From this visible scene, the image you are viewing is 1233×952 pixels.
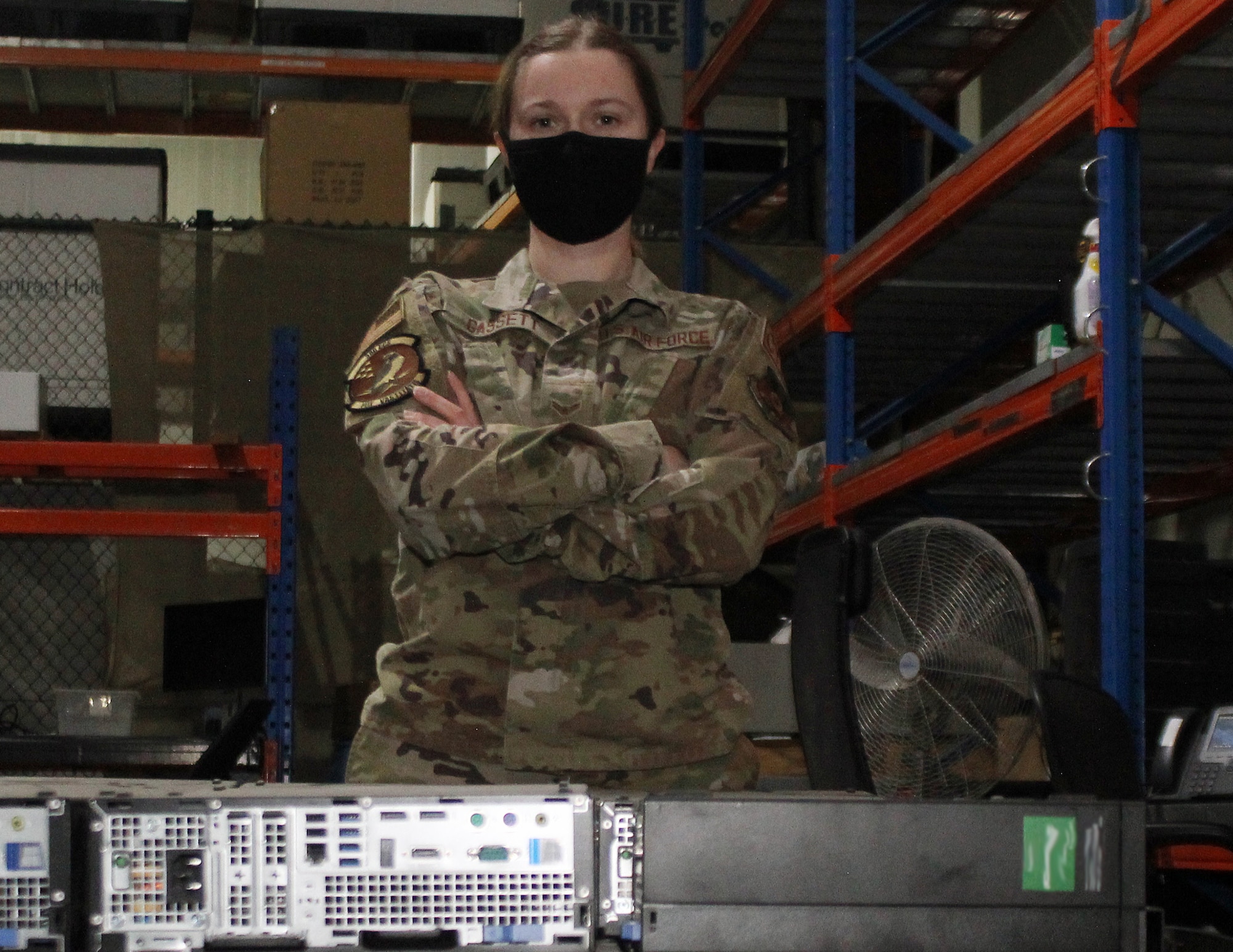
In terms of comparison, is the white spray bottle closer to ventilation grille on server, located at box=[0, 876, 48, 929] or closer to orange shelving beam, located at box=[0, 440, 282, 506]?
orange shelving beam, located at box=[0, 440, 282, 506]

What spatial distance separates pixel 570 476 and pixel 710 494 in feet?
0.58

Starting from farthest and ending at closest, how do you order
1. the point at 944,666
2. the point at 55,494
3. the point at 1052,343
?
the point at 55,494 → the point at 1052,343 → the point at 944,666

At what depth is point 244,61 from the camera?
6.80 meters

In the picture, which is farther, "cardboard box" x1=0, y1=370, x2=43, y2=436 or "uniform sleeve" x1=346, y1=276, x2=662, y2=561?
"cardboard box" x1=0, y1=370, x2=43, y2=436

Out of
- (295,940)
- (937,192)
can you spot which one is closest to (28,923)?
(295,940)

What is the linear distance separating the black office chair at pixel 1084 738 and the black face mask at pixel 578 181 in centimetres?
97

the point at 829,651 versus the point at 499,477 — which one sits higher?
the point at 499,477

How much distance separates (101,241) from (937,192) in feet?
11.2

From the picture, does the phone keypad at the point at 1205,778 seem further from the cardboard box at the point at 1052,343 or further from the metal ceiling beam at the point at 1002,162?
the metal ceiling beam at the point at 1002,162

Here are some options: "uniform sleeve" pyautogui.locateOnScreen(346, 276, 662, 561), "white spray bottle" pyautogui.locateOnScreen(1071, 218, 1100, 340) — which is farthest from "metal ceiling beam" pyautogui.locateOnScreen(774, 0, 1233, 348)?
"uniform sleeve" pyautogui.locateOnScreen(346, 276, 662, 561)

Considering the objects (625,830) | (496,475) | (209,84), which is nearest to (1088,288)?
(496,475)

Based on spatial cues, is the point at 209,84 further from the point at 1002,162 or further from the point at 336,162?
the point at 1002,162

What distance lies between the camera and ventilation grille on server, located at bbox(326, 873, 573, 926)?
972 mm

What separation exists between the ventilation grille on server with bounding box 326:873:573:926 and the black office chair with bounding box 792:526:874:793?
4.22ft
